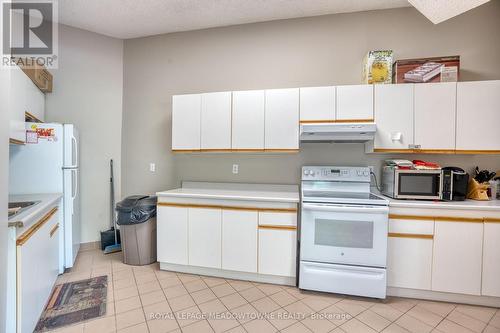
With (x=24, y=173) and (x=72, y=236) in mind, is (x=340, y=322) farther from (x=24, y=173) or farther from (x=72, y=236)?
(x=24, y=173)

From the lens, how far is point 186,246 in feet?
8.04

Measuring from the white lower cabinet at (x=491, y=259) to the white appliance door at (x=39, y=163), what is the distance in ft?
13.0

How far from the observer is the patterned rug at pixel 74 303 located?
1735 millimetres

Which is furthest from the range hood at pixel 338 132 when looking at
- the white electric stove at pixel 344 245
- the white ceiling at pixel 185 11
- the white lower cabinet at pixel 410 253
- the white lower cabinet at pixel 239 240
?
the white ceiling at pixel 185 11

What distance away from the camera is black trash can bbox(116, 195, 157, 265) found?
8.53 ft

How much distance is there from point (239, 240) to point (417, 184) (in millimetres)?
1788

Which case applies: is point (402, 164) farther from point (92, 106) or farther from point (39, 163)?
point (92, 106)

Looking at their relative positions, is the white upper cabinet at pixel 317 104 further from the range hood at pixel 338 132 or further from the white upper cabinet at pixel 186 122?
the white upper cabinet at pixel 186 122

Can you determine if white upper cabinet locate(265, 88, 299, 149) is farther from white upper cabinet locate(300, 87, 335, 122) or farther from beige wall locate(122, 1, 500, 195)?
beige wall locate(122, 1, 500, 195)

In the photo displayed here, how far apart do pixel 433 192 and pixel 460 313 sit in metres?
0.99

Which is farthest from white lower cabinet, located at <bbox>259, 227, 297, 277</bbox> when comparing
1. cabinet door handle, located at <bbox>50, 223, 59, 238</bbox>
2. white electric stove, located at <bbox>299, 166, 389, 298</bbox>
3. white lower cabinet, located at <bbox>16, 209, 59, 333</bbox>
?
cabinet door handle, located at <bbox>50, 223, 59, 238</bbox>

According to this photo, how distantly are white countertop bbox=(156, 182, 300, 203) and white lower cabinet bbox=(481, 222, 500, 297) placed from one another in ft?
5.12

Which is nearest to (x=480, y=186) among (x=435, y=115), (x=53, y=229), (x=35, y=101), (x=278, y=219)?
(x=435, y=115)

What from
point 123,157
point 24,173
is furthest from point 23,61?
point 123,157
